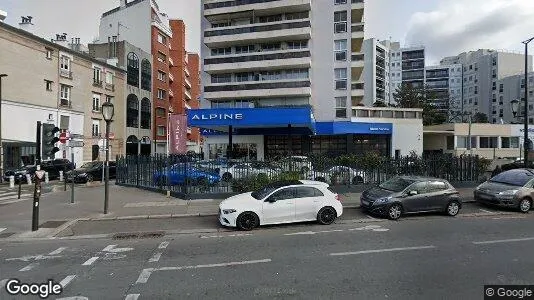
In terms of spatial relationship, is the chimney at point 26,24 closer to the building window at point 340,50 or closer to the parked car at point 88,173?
the parked car at point 88,173

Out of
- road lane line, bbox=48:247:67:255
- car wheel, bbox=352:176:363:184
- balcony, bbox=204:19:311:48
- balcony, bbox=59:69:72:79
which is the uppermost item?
balcony, bbox=204:19:311:48

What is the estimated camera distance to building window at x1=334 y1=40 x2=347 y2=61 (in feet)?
136

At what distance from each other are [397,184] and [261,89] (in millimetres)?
29831

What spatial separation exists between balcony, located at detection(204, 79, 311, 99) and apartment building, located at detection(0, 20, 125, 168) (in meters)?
13.1

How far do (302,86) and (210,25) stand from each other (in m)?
14.9

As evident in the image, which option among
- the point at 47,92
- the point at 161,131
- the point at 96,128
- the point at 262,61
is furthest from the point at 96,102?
the point at 262,61

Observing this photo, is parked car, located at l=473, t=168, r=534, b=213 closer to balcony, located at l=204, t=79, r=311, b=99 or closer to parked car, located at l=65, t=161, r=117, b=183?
parked car, located at l=65, t=161, r=117, b=183

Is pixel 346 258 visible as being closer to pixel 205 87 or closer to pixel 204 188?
pixel 204 188

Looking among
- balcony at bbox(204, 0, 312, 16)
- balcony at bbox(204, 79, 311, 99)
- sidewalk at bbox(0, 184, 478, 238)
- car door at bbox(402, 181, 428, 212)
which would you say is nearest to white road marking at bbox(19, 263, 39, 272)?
sidewalk at bbox(0, 184, 478, 238)

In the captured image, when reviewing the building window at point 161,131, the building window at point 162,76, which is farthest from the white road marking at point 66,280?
the building window at point 162,76

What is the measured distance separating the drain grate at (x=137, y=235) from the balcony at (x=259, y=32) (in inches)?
1344

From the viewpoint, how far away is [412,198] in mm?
12391

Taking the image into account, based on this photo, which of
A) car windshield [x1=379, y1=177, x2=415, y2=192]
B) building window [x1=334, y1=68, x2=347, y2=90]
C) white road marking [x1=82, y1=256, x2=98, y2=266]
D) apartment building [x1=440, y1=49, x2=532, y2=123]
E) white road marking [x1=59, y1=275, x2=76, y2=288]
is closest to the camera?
white road marking [x1=59, y1=275, x2=76, y2=288]

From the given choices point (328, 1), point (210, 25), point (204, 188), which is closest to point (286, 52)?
point (328, 1)
